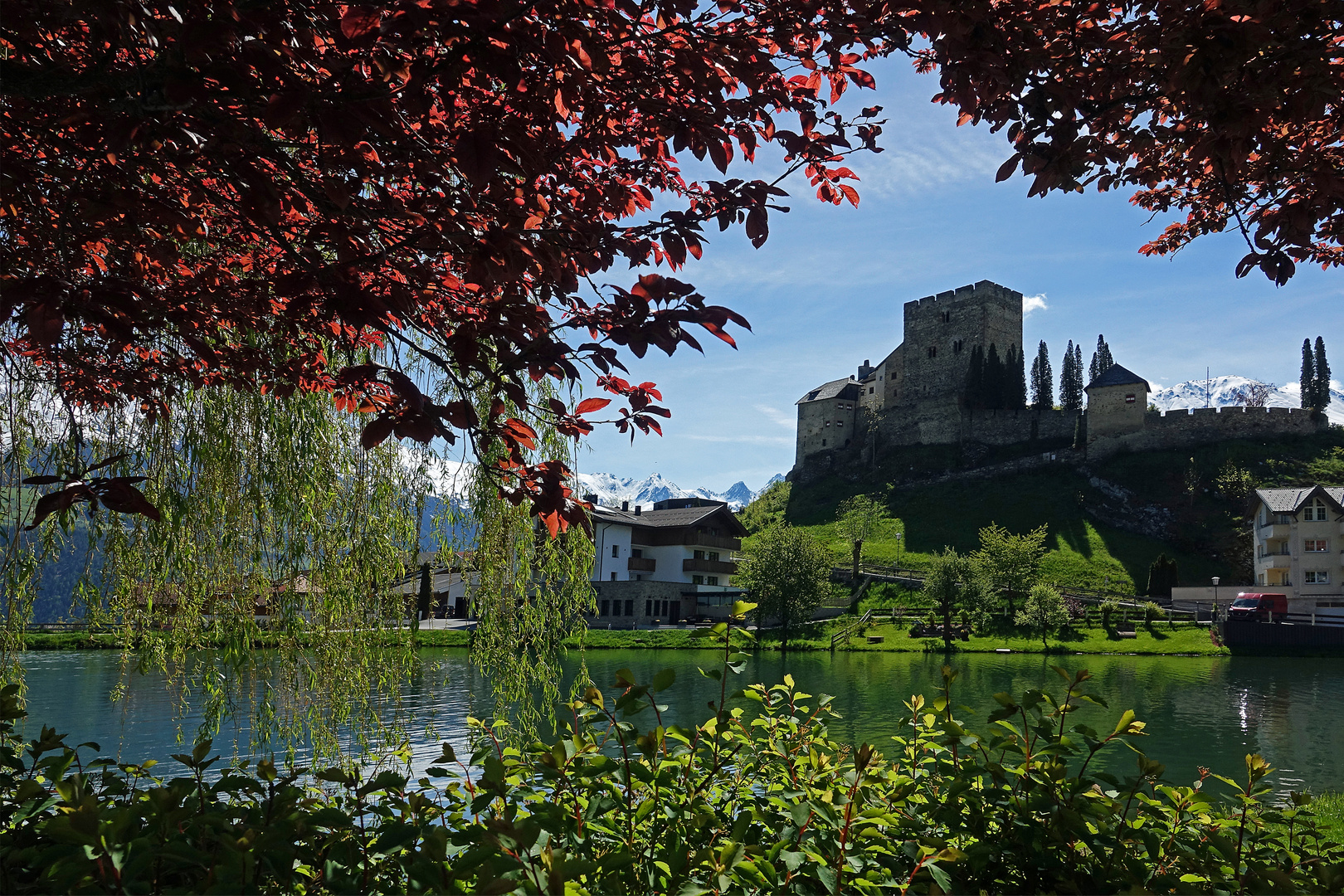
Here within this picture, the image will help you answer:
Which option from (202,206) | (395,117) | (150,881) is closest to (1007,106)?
(395,117)

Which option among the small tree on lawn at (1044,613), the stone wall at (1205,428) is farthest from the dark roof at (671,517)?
the stone wall at (1205,428)

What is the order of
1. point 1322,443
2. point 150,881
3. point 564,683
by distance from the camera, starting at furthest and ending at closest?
point 1322,443
point 564,683
point 150,881

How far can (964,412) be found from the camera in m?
76.5

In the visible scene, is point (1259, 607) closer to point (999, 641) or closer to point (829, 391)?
point (999, 641)

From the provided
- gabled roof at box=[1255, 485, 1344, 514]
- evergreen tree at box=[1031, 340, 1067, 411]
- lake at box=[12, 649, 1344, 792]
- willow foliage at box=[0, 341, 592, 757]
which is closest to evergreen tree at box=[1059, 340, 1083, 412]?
evergreen tree at box=[1031, 340, 1067, 411]

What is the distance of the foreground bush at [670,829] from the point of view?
226cm

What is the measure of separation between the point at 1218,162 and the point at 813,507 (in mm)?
74794

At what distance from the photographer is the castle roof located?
289 feet

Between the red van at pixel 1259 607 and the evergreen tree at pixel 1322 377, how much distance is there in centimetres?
3295

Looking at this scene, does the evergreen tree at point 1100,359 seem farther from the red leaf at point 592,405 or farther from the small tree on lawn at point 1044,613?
the red leaf at point 592,405

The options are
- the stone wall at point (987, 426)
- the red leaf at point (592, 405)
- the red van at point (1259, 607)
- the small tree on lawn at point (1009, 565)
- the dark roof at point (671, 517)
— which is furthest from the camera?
the stone wall at point (987, 426)

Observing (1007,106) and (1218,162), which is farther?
(1007,106)

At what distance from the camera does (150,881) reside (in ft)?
8.35

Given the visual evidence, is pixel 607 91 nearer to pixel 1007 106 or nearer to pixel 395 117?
pixel 395 117
